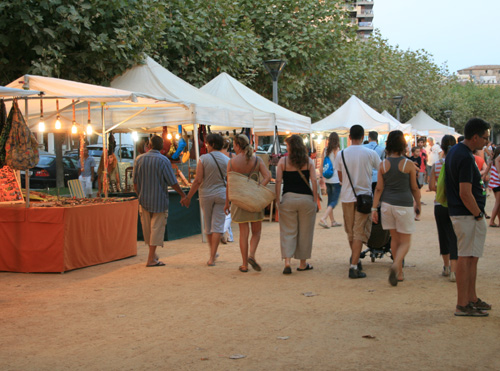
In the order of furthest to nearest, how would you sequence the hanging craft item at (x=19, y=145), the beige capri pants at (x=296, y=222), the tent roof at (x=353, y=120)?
the tent roof at (x=353, y=120), the hanging craft item at (x=19, y=145), the beige capri pants at (x=296, y=222)

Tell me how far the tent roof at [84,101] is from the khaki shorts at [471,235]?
537 centimetres

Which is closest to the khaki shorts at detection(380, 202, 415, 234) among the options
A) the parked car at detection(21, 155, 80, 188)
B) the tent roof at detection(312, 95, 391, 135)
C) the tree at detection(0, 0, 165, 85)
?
the tree at detection(0, 0, 165, 85)

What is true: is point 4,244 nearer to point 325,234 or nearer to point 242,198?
point 242,198

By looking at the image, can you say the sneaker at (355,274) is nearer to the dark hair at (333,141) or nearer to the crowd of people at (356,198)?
the crowd of people at (356,198)

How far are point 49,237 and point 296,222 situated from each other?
3.32m

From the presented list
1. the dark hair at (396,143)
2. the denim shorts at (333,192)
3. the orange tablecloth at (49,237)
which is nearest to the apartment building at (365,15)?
the denim shorts at (333,192)

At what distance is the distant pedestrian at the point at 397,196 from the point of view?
293 inches

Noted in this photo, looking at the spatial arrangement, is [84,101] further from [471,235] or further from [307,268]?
[471,235]

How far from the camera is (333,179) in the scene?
1390 cm

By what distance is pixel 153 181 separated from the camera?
Answer: 9.09 metres

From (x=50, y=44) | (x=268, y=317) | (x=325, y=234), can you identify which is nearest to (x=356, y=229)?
(x=268, y=317)

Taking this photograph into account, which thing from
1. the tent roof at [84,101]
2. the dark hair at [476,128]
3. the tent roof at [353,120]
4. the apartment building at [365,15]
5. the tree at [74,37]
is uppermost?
the apartment building at [365,15]

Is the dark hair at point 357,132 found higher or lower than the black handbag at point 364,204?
higher

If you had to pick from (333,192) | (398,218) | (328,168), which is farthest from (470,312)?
(333,192)
